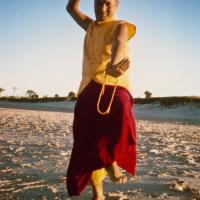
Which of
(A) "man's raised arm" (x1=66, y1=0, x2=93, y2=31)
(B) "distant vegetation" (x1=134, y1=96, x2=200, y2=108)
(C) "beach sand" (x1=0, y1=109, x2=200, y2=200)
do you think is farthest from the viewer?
(B) "distant vegetation" (x1=134, y1=96, x2=200, y2=108)

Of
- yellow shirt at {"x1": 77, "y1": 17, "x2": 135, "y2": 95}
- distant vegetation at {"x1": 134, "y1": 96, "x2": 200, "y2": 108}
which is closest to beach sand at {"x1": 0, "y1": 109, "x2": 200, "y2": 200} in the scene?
yellow shirt at {"x1": 77, "y1": 17, "x2": 135, "y2": 95}

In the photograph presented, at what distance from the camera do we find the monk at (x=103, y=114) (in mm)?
3000

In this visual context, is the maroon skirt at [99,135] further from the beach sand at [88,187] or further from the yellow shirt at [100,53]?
the beach sand at [88,187]

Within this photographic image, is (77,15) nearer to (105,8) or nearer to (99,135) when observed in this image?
(105,8)

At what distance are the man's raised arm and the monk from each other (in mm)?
317

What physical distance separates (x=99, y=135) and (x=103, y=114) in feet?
0.54

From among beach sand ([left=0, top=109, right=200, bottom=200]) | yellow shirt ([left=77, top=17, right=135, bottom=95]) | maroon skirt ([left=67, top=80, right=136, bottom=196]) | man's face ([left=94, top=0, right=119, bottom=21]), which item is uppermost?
man's face ([left=94, top=0, right=119, bottom=21])

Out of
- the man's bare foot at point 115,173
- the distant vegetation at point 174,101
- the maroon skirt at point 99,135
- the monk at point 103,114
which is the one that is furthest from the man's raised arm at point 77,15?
the distant vegetation at point 174,101

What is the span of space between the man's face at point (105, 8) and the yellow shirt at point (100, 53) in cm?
4

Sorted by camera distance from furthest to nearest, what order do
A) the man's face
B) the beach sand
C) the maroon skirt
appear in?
the beach sand < the man's face < the maroon skirt

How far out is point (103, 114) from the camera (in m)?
3.05

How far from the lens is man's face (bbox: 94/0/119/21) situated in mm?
3158

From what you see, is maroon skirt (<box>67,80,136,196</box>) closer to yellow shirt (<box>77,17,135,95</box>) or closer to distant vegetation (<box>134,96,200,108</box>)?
yellow shirt (<box>77,17,135,95</box>)

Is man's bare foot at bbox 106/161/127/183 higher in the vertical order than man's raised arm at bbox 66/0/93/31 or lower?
lower
